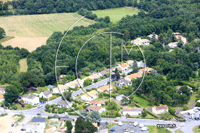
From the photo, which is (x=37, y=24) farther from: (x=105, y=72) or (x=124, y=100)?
(x=124, y=100)

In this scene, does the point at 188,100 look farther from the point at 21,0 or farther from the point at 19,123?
the point at 21,0

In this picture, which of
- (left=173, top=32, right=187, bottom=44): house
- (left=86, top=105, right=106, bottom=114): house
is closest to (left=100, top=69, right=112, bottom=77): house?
(left=86, top=105, right=106, bottom=114): house

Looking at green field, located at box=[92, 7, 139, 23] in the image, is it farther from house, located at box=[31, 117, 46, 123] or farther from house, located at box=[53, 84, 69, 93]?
house, located at box=[31, 117, 46, 123]

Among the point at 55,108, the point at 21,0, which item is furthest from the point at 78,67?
the point at 21,0

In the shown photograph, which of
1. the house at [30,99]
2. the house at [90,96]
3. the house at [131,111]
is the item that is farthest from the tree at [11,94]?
the house at [131,111]

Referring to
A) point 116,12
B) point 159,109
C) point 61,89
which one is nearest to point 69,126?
point 159,109

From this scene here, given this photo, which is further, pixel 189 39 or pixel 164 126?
pixel 189 39
